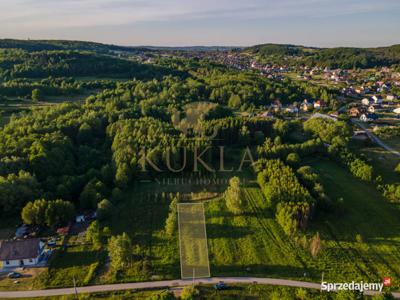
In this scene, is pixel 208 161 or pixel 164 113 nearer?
pixel 208 161

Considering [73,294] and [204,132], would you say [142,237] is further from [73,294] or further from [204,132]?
[204,132]

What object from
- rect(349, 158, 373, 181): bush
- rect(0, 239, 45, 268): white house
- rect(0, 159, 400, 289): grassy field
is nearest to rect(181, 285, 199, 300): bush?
rect(0, 159, 400, 289): grassy field

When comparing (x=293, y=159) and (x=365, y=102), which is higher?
(x=365, y=102)

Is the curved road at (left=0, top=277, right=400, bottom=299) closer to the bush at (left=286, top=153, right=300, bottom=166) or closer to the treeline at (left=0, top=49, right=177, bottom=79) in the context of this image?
the bush at (left=286, top=153, right=300, bottom=166)

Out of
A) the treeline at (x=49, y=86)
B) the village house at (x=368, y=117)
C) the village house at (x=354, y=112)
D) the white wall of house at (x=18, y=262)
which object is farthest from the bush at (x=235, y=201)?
the treeline at (x=49, y=86)

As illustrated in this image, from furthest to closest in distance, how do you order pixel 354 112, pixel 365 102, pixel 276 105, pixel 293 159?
1. pixel 365 102
2. pixel 276 105
3. pixel 354 112
4. pixel 293 159

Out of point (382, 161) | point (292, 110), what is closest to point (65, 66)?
point (292, 110)

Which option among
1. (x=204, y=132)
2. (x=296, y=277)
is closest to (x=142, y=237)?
(x=296, y=277)

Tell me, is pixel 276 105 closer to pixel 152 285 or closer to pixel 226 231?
pixel 226 231

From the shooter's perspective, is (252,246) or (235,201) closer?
(252,246)
